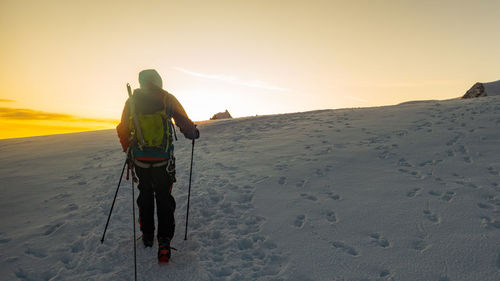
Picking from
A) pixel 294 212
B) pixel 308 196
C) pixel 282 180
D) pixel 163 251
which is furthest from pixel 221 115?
pixel 163 251

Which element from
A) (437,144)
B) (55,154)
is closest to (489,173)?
(437,144)

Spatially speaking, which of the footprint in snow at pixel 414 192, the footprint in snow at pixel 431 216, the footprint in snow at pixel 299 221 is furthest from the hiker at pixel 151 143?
the footprint in snow at pixel 414 192

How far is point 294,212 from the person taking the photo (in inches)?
208

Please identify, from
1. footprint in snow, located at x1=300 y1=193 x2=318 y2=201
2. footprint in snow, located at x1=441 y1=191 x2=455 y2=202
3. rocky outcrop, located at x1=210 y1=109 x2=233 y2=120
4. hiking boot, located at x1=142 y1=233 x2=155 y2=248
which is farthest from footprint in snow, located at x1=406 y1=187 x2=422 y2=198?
rocky outcrop, located at x1=210 y1=109 x2=233 y2=120

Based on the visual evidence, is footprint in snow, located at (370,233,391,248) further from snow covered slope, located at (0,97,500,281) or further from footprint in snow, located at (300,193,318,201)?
footprint in snow, located at (300,193,318,201)

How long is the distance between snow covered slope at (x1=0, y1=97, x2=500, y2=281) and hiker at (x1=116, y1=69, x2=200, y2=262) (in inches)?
26.3

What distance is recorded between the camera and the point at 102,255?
4.27 meters

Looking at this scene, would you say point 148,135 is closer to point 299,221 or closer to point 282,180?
point 299,221

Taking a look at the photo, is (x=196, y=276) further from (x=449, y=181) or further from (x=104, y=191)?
(x=449, y=181)

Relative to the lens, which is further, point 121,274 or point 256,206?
point 256,206

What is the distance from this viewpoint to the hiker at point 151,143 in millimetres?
4086

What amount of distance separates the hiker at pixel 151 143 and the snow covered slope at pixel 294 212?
67cm

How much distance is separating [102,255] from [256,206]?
2.84 meters

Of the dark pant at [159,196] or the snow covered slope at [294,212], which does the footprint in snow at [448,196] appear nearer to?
the snow covered slope at [294,212]
